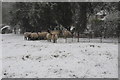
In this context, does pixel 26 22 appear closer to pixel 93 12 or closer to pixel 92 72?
pixel 93 12

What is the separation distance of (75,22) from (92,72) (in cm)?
2494

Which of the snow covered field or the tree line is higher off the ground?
the tree line

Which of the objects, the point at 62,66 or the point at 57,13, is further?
the point at 57,13

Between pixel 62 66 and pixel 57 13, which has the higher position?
pixel 57 13

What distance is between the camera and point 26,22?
127 ft

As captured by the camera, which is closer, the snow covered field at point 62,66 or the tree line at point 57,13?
the snow covered field at point 62,66

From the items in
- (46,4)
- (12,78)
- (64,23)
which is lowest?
(12,78)

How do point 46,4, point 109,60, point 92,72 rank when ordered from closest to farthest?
point 92,72
point 109,60
point 46,4

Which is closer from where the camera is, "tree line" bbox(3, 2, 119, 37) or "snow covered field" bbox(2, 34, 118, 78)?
"snow covered field" bbox(2, 34, 118, 78)

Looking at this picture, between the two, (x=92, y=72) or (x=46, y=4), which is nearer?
(x=92, y=72)

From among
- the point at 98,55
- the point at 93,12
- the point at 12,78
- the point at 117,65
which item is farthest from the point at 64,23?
the point at 12,78

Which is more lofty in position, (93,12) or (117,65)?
(93,12)

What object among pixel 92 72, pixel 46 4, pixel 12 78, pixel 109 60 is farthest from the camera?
pixel 46 4

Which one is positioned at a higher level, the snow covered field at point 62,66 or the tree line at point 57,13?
the tree line at point 57,13
